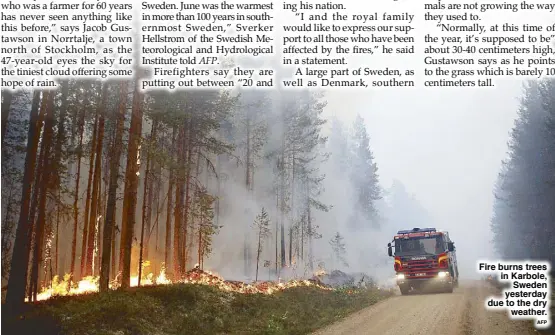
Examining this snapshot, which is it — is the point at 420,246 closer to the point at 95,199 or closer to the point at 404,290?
the point at 404,290

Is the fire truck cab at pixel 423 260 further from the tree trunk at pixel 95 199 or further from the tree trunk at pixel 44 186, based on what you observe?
the tree trunk at pixel 44 186

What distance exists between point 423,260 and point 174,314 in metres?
15.4

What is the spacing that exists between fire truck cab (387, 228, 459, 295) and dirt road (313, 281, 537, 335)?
479cm

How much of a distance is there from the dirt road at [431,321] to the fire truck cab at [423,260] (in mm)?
4787

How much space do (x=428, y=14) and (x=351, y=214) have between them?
4371 cm

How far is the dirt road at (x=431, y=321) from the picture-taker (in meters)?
11.9

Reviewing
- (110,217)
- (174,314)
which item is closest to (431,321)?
(174,314)

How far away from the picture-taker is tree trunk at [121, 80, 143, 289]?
14000 mm

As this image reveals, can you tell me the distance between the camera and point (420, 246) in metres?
23.7

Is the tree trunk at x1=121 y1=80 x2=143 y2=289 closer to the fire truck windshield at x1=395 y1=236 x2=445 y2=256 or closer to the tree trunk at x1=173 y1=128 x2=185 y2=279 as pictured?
the tree trunk at x1=173 y1=128 x2=185 y2=279

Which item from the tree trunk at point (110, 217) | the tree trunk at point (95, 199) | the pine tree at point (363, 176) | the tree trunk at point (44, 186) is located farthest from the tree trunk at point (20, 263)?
the pine tree at point (363, 176)

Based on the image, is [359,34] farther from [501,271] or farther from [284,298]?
[284,298]

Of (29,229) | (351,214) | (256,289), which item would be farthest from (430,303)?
(351,214)

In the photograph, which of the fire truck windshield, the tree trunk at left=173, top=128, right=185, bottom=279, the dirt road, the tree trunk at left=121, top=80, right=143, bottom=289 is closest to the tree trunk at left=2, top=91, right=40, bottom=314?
the tree trunk at left=121, top=80, right=143, bottom=289
